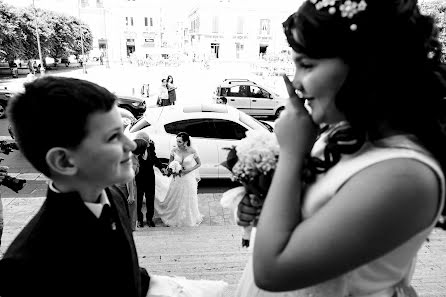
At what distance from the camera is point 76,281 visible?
3.81ft

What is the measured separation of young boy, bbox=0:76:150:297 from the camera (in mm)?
1107

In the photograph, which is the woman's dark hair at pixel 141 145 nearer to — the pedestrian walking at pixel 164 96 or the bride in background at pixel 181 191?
the bride in background at pixel 181 191

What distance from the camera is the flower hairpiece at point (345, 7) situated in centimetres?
93

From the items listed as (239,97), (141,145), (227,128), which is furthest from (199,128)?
(239,97)

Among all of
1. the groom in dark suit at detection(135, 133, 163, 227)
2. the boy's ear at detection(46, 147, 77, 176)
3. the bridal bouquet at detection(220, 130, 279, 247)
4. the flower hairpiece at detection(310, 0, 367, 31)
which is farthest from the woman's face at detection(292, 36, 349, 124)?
the groom in dark suit at detection(135, 133, 163, 227)

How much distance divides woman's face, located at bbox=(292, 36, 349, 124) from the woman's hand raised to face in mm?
28

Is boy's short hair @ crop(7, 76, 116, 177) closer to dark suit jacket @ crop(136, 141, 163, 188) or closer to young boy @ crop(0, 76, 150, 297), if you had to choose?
young boy @ crop(0, 76, 150, 297)

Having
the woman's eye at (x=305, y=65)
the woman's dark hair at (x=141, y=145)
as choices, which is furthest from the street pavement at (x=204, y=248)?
the woman's eye at (x=305, y=65)

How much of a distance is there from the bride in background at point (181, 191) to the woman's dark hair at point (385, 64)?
516 cm

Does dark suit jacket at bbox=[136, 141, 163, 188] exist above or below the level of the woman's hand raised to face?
below

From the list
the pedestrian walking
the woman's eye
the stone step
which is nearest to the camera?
the woman's eye

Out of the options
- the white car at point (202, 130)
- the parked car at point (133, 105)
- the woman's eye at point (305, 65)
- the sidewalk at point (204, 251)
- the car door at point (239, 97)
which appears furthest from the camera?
the car door at point (239, 97)

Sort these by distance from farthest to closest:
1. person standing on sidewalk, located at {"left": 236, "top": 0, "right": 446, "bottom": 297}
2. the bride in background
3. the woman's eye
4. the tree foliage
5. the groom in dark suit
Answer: the tree foliage
the bride in background
the groom in dark suit
the woman's eye
person standing on sidewalk, located at {"left": 236, "top": 0, "right": 446, "bottom": 297}

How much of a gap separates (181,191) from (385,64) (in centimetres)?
553
